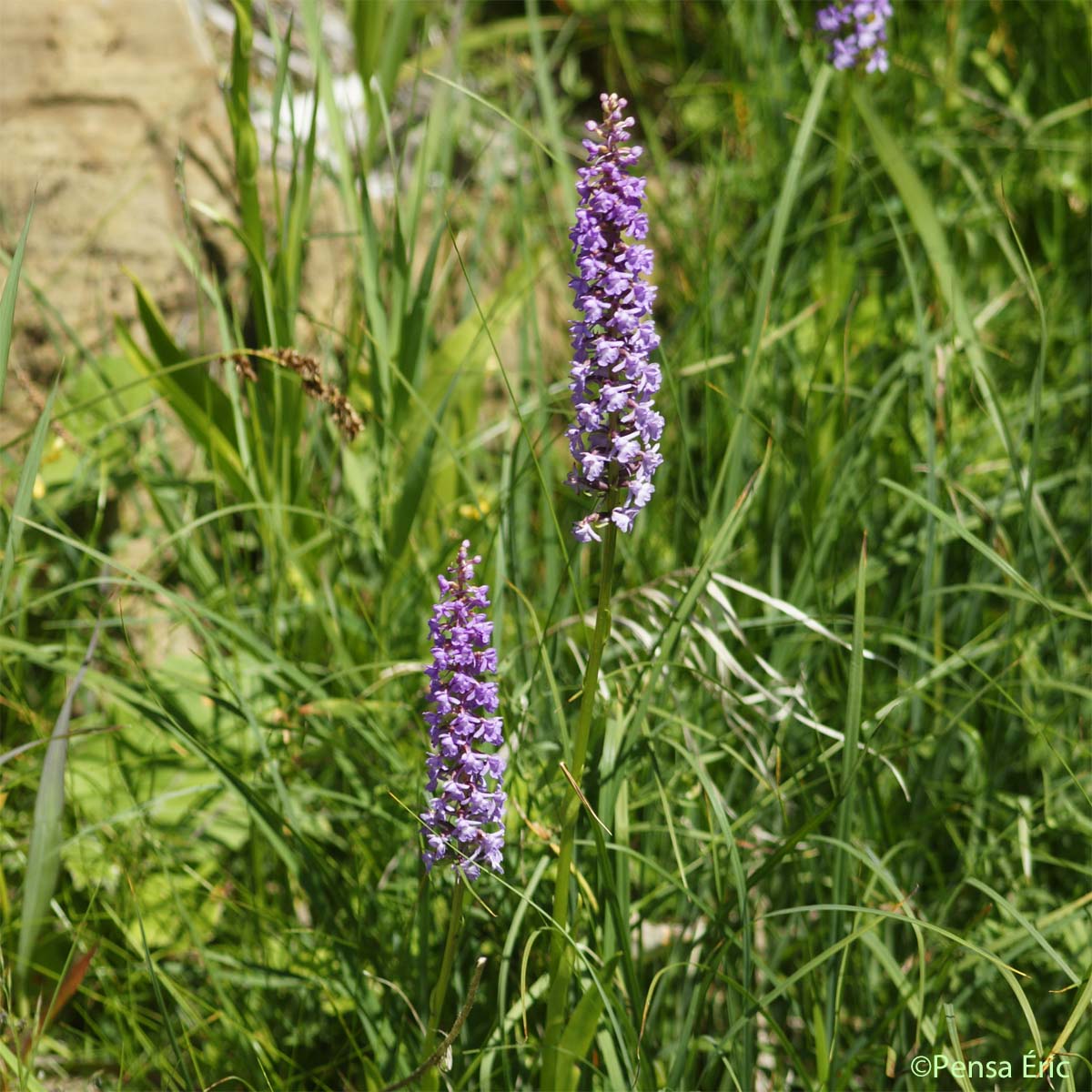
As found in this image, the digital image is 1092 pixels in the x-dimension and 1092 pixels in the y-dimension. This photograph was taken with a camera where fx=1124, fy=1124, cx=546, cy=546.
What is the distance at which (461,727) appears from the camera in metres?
1.43

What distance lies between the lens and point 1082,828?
2.20 m

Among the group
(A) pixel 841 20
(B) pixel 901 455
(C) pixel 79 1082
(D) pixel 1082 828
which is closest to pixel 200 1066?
(C) pixel 79 1082

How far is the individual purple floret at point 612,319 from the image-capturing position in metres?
1.36

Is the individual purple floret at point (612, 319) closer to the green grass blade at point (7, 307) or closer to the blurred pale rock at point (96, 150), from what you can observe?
the green grass blade at point (7, 307)

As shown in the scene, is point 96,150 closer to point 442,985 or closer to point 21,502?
point 21,502

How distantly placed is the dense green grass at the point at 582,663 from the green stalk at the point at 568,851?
0.06 m

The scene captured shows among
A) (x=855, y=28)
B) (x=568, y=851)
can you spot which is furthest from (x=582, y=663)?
(x=855, y=28)

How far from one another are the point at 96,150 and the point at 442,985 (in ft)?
8.74

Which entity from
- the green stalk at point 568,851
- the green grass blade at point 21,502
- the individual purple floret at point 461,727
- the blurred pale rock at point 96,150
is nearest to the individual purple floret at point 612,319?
the green stalk at point 568,851

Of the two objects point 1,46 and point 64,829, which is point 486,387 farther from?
point 64,829

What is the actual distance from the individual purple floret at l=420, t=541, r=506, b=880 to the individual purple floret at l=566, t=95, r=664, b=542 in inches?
8.5

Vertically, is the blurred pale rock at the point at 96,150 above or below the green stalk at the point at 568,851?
above

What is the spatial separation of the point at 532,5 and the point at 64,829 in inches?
86.9

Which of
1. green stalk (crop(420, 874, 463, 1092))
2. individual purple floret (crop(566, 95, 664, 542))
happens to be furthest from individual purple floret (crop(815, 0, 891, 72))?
green stalk (crop(420, 874, 463, 1092))
